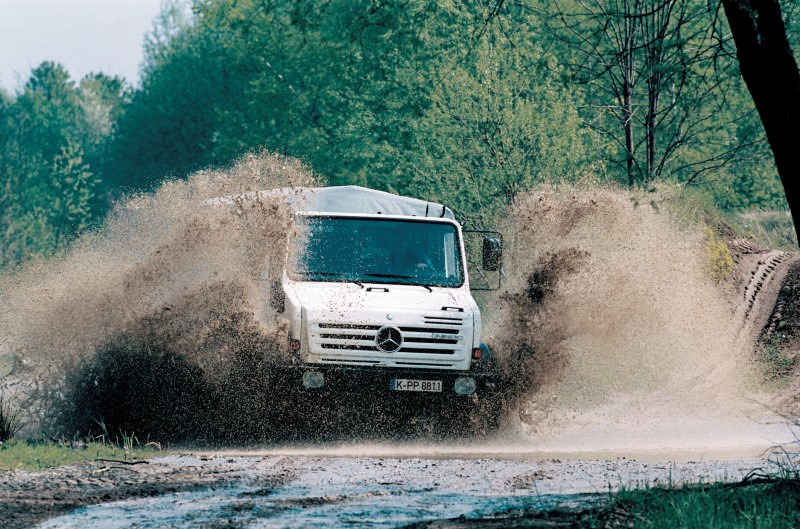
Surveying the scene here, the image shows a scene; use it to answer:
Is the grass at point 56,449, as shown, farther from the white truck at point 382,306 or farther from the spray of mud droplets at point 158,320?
the white truck at point 382,306

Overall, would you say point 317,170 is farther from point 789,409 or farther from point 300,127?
point 789,409

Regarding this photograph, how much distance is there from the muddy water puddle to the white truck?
124 centimetres

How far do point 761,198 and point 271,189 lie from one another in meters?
29.3

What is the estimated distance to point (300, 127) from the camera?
156 feet

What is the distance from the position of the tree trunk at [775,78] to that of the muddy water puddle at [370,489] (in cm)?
244

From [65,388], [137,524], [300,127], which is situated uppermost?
[300,127]

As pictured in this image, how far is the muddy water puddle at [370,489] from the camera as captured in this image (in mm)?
7191

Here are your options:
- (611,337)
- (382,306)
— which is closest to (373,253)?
(382,306)

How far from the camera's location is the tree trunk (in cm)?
815

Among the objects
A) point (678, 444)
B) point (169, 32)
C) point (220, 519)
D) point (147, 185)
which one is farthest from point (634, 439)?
point (169, 32)

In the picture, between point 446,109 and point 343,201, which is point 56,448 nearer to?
point 343,201

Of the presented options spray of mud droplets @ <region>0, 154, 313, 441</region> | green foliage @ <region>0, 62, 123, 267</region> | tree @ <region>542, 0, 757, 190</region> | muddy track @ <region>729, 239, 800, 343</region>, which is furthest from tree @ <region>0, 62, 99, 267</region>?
spray of mud droplets @ <region>0, 154, 313, 441</region>

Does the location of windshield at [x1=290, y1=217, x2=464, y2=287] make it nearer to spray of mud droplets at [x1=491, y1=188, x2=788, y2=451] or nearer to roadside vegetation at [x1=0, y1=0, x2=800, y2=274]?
spray of mud droplets at [x1=491, y1=188, x2=788, y2=451]

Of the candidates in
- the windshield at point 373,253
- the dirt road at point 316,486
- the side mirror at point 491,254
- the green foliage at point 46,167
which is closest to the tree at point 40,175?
the green foliage at point 46,167
